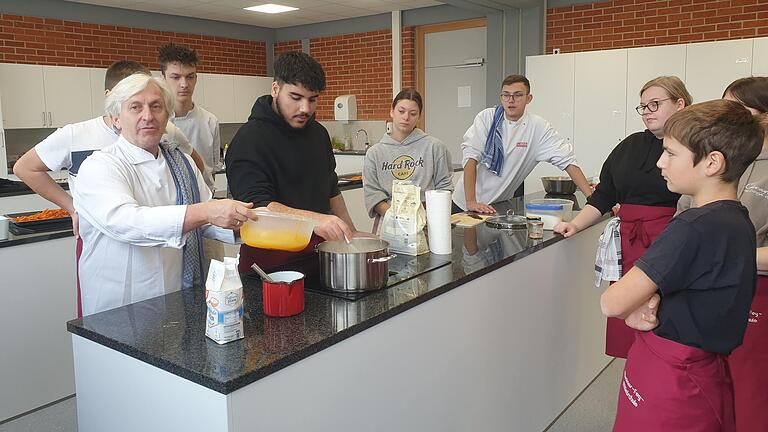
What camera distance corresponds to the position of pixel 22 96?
Result: 600 cm

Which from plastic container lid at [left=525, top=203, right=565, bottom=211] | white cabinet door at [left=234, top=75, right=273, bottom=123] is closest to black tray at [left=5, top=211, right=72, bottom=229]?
plastic container lid at [left=525, top=203, right=565, bottom=211]

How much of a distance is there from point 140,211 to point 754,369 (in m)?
1.87

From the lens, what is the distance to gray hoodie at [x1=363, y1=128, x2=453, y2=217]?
130 inches

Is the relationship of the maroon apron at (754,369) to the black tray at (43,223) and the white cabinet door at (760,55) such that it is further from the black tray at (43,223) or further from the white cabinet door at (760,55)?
the white cabinet door at (760,55)

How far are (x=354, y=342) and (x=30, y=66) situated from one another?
5897 millimetres

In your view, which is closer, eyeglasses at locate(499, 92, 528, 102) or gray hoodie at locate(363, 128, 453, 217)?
gray hoodie at locate(363, 128, 453, 217)

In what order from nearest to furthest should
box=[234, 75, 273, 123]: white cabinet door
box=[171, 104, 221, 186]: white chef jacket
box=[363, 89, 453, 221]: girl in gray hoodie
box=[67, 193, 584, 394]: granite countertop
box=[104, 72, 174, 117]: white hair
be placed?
box=[67, 193, 584, 394]: granite countertop < box=[104, 72, 174, 117]: white hair < box=[363, 89, 453, 221]: girl in gray hoodie < box=[171, 104, 221, 186]: white chef jacket < box=[234, 75, 273, 123]: white cabinet door

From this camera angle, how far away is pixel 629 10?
5.87 m

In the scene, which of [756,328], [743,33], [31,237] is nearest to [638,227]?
[756,328]

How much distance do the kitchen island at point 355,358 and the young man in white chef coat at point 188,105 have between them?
1.63m

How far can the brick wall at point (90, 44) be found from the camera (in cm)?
626

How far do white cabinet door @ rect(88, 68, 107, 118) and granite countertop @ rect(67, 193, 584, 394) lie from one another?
17.8 feet

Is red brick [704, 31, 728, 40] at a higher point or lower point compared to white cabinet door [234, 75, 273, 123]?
higher

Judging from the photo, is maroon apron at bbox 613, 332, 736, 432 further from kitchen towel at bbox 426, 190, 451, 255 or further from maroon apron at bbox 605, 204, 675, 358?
maroon apron at bbox 605, 204, 675, 358
